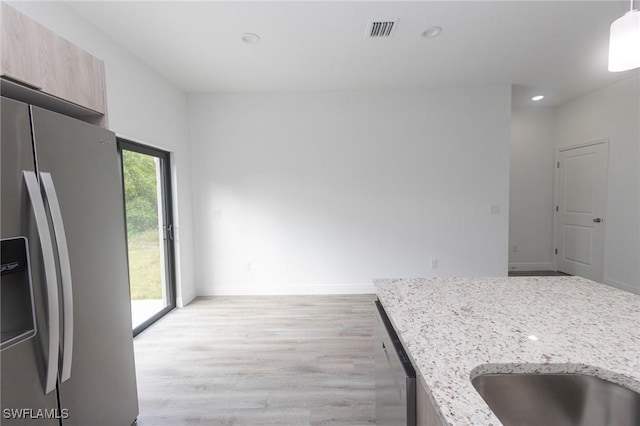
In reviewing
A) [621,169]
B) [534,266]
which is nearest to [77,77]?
[621,169]

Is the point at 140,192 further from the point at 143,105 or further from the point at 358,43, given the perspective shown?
the point at 358,43

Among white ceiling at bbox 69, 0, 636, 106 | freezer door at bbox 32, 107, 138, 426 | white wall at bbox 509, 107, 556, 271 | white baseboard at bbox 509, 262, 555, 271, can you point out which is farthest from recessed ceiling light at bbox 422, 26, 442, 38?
white baseboard at bbox 509, 262, 555, 271

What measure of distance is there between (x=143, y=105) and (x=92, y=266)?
2180 millimetres

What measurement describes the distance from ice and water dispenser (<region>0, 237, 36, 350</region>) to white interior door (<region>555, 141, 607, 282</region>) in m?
6.10

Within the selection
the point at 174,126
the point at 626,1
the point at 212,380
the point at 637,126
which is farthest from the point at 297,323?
the point at 637,126

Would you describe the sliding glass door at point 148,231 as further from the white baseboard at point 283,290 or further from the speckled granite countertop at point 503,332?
the speckled granite countertop at point 503,332

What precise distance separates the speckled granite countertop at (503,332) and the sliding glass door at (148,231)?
107 inches

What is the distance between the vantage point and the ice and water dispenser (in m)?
0.96

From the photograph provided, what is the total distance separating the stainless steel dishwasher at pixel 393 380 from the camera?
0.86m

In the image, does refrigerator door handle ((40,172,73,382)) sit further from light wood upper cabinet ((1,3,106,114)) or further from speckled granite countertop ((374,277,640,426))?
speckled granite countertop ((374,277,640,426))

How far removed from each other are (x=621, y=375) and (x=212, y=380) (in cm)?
235

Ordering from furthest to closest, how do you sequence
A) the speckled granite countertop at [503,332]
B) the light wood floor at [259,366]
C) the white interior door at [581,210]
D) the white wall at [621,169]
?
1. the white interior door at [581,210]
2. the white wall at [621,169]
3. the light wood floor at [259,366]
4. the speckled granite countertop at [503,332]

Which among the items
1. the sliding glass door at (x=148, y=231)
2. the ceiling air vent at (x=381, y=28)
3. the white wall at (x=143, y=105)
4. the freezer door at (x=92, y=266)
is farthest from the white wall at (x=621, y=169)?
the sliding glass door at (x=148, y=231)

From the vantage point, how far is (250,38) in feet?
8.09
